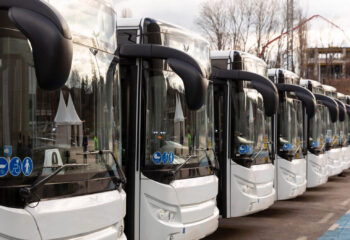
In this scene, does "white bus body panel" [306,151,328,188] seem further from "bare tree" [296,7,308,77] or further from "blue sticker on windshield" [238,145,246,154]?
"bare tree" [296,7,308,77]

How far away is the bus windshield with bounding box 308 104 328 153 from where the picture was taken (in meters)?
17.9

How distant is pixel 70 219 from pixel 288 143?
9.51 meters

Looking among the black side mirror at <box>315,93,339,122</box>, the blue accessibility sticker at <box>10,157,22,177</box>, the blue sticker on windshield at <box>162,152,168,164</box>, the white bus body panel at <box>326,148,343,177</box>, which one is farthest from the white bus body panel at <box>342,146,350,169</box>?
the blue accessibility sticker at <box>10,157,22,177</box>

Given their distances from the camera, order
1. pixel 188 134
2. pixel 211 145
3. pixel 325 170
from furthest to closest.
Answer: pixel 325 170 < pixel 211 145 < pixel 188 134

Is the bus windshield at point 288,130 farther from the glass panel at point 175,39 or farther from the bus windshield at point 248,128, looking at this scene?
the glass panel at point 175,39

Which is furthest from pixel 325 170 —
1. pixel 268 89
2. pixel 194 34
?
pixel 194 34

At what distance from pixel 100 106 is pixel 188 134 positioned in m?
2.49

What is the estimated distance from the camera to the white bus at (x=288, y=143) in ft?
47.1

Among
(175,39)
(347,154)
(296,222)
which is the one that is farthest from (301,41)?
(175,39)

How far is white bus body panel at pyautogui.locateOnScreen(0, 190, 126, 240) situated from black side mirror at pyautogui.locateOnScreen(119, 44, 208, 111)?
3.96ft

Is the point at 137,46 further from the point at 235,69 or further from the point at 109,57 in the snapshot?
the point at 235,69

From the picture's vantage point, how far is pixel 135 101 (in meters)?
8.25

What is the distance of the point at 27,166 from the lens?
5.56 metres

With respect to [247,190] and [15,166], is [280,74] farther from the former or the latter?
[15,166]
